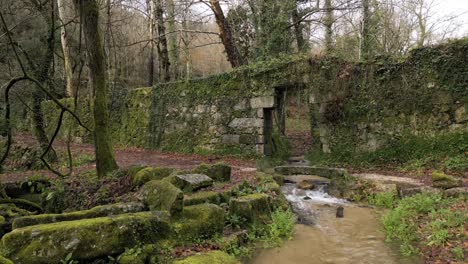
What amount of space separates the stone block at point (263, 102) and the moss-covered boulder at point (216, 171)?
13.8ft

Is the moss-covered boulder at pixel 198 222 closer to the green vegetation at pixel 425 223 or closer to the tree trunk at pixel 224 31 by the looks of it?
the green vegetation at pixel 425 223

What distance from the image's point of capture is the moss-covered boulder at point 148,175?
19.5 feet

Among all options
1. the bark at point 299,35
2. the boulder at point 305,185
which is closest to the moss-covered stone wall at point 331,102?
the boulder at point 305,185

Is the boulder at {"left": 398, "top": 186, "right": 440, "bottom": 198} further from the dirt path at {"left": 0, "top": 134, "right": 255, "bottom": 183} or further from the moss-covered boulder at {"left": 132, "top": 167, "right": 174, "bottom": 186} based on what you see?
the moss-covered boulder at {"left": 132, "top": 167, "right": 174, "bottom": 186}

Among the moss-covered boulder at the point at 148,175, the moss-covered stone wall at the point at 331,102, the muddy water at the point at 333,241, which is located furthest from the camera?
the moss-covered stone wall at the point at 331,102

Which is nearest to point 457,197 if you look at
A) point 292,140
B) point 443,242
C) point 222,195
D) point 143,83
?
point 443,242

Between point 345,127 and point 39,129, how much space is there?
8.94 meters

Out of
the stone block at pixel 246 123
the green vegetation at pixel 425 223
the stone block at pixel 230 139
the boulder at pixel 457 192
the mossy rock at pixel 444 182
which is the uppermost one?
the stone block at pixel 246 123

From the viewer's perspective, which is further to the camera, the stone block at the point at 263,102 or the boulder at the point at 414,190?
the stone block at the point at 263,102

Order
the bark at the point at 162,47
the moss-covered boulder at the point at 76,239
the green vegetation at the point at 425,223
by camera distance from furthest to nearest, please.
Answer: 1. the bark at the point at 162,47
2. the green vegetation at the point at 425,223
3. the moss-covered boulder at the point at 76,239

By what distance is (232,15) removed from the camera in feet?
57.5

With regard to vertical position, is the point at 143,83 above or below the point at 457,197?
above

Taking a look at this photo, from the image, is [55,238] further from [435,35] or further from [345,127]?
[435,35]

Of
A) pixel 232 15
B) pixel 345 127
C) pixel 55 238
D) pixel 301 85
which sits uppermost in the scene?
pixel 232 15
